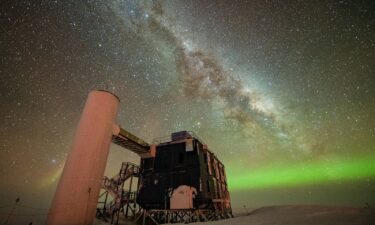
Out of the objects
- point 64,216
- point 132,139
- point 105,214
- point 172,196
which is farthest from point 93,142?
point 105,214

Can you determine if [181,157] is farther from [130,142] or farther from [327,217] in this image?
[327,217]

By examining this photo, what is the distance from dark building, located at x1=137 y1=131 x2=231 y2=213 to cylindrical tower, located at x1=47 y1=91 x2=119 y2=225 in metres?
10.1

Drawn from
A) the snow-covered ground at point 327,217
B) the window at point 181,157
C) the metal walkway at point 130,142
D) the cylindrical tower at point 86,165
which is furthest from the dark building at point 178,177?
the cylindrical tower at point 86,165

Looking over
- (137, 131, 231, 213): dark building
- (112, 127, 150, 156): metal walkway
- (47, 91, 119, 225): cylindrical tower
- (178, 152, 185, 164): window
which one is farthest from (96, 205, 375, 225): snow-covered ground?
(112, 127, 150, 156): metal walkway

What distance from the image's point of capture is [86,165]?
506 inches

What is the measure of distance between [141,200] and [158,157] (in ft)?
18.3

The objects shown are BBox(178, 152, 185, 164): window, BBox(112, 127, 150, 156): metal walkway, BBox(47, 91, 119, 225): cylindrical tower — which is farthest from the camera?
BBox(178, 152, 185, 164): window

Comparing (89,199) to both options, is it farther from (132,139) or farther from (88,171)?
(132,139)

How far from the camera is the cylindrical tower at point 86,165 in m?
11.6

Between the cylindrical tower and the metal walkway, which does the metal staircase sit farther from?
the cylindrical tower

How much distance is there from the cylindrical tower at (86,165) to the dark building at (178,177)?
33.1 feet

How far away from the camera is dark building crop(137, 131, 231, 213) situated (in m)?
20.9

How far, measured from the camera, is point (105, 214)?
72.2 feet

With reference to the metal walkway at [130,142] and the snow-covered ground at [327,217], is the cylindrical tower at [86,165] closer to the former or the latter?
the metal walkway at [130,142]
